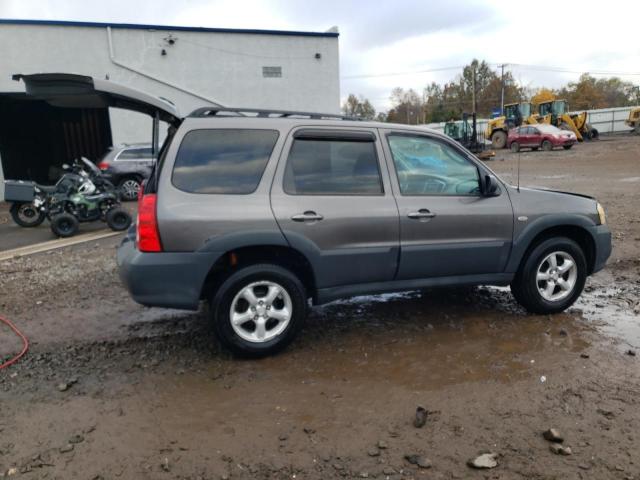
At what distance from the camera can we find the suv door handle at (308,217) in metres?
3.87

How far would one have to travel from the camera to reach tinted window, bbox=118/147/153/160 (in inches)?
553

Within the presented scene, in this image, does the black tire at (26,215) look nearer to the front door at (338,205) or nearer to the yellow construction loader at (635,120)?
the front door at (338,205)

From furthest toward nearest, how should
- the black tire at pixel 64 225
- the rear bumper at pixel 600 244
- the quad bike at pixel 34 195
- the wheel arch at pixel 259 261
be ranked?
the quad bike at pixel 34 195, the black tire at pixel 64 225, the rear bumper at pixel 600 244, the wheel arch at pixel 259 261

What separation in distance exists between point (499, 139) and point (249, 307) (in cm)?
3398

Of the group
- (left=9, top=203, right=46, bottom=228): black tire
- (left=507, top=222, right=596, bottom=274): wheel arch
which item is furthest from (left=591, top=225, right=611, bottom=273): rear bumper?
(left=9, top=203, right=46, bottom=228): black tire

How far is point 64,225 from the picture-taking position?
9.53 meters

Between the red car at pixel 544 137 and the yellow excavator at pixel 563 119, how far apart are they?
15.6ft

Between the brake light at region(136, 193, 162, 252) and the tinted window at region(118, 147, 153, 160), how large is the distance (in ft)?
36.8

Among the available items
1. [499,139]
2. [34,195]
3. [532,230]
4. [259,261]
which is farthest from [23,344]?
[499,139]

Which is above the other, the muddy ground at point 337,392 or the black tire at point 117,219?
the black tire at point 117,219

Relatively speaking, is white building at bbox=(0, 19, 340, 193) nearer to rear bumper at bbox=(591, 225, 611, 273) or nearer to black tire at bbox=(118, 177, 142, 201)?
black tire at bbox=(118, 177, 142, 201)

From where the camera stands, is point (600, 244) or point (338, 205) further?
point (600, 244)

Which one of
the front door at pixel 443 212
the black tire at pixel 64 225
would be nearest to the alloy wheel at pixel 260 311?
the front door at pixel 443 212

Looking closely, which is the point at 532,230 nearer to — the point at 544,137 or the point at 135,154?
the point at 135,154
